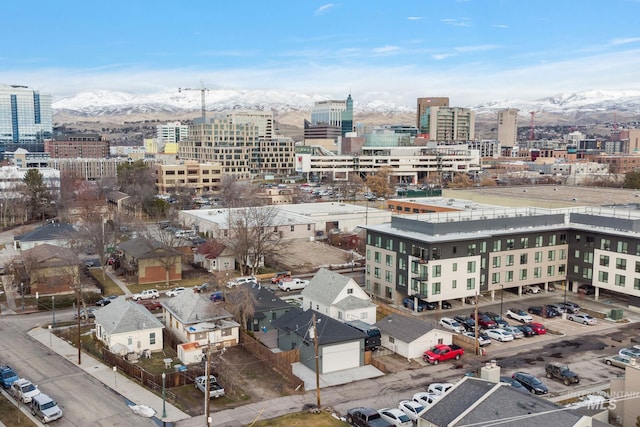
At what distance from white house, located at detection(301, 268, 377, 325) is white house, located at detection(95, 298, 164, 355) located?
8883 millimetres

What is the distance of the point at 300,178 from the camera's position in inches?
5202

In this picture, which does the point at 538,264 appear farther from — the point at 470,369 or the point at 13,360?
the point at 13,360

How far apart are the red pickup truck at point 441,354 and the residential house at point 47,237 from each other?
3305 centimetres

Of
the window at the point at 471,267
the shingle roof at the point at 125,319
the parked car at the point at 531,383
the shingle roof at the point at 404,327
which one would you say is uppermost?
the window at the point at 471,267

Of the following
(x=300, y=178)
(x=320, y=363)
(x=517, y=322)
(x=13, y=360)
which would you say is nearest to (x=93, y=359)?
(x=13, y=360)

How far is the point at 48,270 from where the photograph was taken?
40469mm

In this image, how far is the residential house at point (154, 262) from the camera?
42500 millimetres

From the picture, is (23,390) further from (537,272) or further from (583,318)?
(537,272)

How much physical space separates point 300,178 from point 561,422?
4632 inches

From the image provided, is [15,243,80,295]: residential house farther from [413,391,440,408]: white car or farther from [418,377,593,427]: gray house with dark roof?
[418,377,593,427]: gray house with dark roof

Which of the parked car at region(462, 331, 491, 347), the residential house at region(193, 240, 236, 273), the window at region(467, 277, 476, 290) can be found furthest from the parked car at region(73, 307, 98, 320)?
the window at region(467, 277, 476, 290)

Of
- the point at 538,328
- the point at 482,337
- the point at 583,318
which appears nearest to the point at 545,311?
the point at 583,318

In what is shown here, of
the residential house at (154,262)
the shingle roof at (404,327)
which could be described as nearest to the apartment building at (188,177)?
the residential house at (154,262)

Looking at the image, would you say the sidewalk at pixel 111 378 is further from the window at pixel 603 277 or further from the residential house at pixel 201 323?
the window at pixel 603 277
